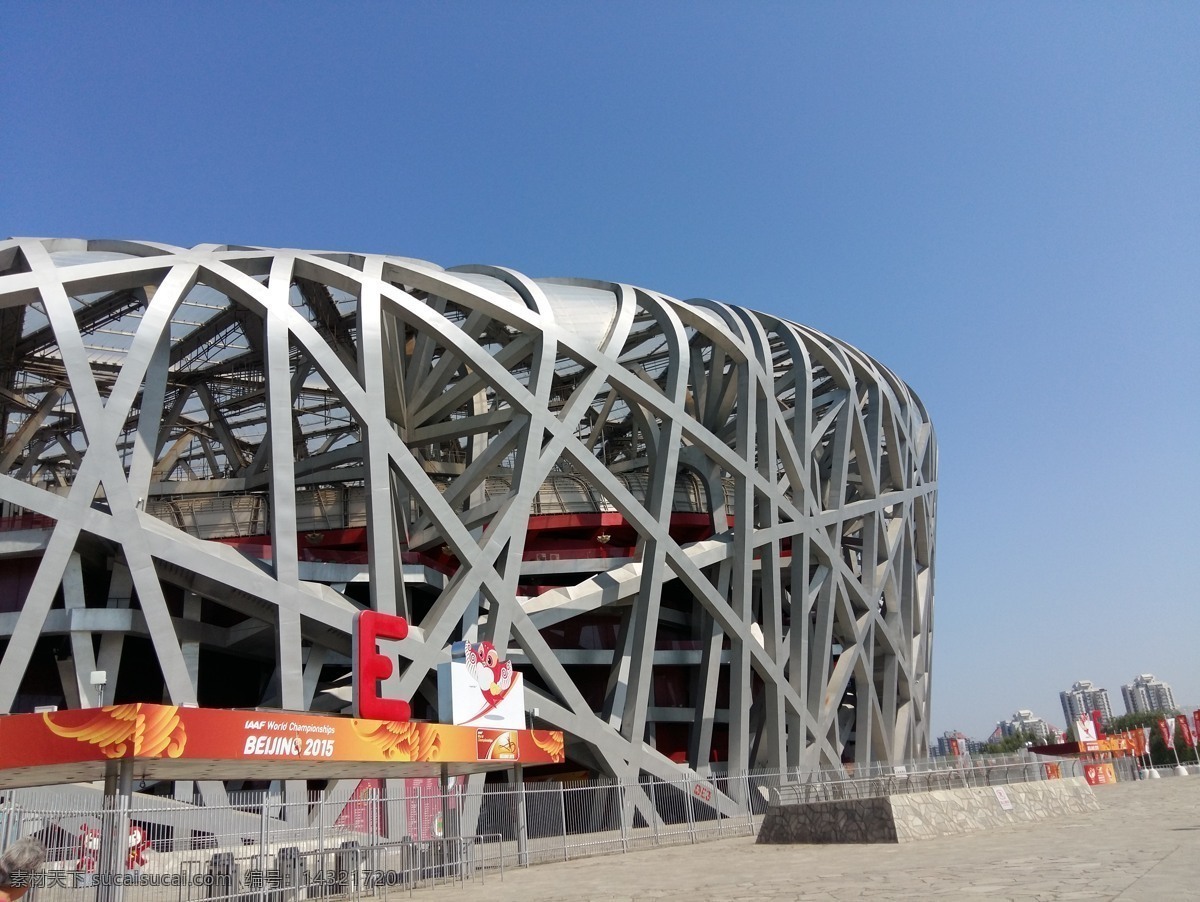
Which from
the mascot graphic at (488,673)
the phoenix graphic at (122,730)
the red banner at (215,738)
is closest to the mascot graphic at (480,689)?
the mascot graphic at (488,673)

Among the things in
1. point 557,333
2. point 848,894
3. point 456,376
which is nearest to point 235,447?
point 456,376

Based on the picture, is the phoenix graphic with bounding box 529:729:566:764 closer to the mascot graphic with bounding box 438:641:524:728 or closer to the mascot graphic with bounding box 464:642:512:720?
the mascot graphic with bounding box 438:641:524:728

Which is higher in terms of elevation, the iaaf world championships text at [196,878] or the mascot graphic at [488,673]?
the mascot graphic at [488,673]

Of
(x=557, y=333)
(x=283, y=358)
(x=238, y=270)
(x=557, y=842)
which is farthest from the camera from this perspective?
(x=557, y=333)

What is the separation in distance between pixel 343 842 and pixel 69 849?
448 centimetres

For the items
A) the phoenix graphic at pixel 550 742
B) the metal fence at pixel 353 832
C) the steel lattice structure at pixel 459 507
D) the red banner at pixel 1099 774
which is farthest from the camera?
the red banner at pixel 1099 774

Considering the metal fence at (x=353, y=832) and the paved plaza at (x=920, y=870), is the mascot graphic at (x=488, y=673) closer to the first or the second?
the metal fence at (x=353, y=832)

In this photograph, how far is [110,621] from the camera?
25.3m

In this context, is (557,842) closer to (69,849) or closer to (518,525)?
(518,525)

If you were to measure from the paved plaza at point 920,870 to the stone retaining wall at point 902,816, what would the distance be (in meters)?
0.55

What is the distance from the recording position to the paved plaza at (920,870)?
11.2 m

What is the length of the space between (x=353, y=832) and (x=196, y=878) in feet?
Answer: 11.8

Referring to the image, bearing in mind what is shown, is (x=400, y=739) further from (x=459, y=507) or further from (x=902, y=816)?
(x=459, y=507)

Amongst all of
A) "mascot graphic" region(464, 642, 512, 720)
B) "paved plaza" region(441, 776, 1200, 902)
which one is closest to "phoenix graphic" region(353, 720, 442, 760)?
"mascot graphic" region(464, 642, 512, 720)
